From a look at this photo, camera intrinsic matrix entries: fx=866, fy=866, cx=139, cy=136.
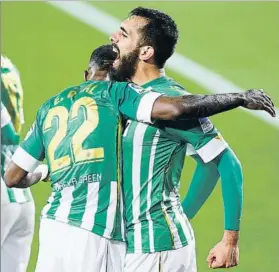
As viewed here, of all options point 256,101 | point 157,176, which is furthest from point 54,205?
point 256,101

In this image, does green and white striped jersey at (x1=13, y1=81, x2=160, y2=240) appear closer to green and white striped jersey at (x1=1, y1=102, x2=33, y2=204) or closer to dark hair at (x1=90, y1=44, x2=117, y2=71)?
dark hair at (x1=90, y1=44, x2=117, y2=71)

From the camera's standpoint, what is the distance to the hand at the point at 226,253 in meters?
3.10

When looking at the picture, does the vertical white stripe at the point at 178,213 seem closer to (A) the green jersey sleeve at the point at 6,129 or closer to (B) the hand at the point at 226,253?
(B) the hand at the point at 226,253

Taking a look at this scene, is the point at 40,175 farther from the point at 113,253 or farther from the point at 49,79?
the point at 49,79

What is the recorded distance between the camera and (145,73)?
3.37 meters

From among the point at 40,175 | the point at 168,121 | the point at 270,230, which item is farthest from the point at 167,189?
the point at 270,230

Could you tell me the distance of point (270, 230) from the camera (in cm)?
397

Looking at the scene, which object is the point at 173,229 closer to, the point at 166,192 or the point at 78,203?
the point at 166,192

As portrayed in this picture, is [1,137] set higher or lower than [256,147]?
lower

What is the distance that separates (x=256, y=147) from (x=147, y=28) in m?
1.06

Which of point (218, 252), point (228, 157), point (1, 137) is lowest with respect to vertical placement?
point (1, 137)

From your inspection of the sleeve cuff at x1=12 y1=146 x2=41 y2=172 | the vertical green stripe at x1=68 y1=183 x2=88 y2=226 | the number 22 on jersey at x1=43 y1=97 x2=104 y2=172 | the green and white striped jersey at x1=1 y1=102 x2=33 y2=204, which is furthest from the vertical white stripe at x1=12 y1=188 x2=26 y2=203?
the vertical green stripe at x1=68 y1=183 x2=88 y2=226

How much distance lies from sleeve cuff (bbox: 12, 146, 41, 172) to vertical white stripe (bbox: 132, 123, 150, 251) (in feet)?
1.41

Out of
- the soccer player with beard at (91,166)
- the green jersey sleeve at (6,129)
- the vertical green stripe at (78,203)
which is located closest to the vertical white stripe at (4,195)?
the green jersey sleeve at (6,129)
